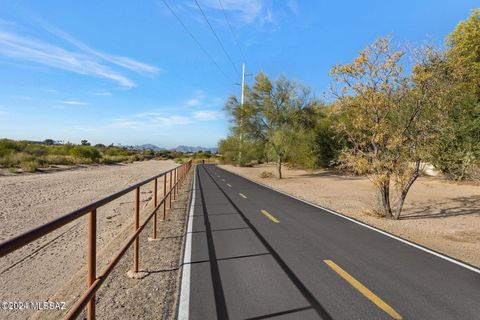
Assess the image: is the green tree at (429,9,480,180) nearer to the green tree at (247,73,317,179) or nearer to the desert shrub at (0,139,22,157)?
the green tree at (247,73,317,179)

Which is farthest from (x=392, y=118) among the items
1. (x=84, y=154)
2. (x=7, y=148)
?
(x=84, y=154)

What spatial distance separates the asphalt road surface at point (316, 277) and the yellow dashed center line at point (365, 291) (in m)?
0.01

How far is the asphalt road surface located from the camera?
435 cm

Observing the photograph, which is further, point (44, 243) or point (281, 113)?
point (281, 113)

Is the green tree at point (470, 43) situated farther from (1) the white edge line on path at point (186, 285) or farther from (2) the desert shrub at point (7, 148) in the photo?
(2) the desert shrub at point (7, 148)

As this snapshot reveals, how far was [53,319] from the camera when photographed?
175 inches

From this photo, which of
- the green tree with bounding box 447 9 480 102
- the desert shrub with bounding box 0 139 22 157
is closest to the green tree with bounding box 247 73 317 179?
the green tree with bounding box 447 9 480 102

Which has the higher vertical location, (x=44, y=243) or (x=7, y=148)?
(x=7, y=148)

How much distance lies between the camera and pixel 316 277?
5.48 meters

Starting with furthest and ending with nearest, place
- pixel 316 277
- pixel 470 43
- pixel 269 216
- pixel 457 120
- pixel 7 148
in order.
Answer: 1. pixel 7 148
2. pixel 470 43
3. pixel 457 120
4. pixel 269 216
5. pixel 316 277

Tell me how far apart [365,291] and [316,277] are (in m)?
0.81

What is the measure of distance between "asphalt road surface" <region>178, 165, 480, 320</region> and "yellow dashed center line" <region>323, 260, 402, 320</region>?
0.04 feet

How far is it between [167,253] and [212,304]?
2.68 m

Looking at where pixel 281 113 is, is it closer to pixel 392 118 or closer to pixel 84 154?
pixel 392 118
